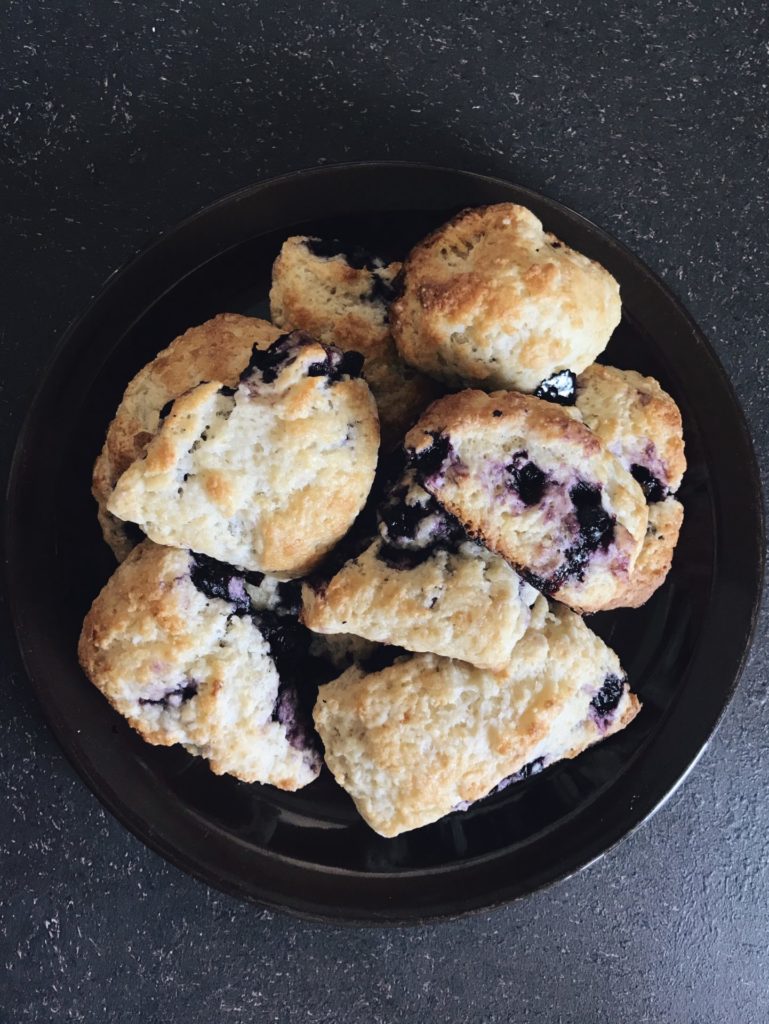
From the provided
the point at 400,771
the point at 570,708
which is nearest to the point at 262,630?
the point at 400,771

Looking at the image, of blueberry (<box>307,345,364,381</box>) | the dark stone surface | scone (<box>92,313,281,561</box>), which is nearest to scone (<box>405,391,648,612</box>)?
blueberry (<box>307,345,364,381</box>)

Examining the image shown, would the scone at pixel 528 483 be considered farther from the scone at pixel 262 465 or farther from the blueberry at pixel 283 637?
the blueberry at pixel 283 637

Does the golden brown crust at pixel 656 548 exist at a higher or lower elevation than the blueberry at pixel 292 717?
higher

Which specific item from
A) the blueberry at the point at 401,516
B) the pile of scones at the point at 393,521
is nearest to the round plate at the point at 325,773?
the pile of scones at the point at 393,521

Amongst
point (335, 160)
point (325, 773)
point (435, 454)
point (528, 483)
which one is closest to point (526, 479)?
point (528, 483)

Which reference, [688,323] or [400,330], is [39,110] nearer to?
[400,330]

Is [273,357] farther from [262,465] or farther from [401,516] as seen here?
[401,516]

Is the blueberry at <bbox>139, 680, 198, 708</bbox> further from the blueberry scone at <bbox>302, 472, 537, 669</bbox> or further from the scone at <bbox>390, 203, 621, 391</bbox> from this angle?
the scone at <bbox>390, 203, 621, 391</bbox>

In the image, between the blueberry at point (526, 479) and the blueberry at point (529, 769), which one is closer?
the blueberry at point (526, 479)
